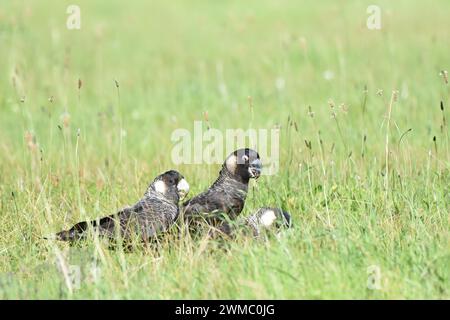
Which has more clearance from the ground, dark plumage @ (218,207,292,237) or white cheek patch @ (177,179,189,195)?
white cheek patch @ (177,179,189,195)

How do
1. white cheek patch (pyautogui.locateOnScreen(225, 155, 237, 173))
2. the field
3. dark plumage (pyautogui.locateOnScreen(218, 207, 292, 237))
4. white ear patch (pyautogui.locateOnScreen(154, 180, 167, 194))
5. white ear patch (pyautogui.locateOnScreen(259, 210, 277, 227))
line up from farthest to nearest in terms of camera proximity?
white cheek patch (pyautogui.locateOnScreen(225, 155, 237, 173)) → white ear patch (pyautogui.locateOnScreen(154, 180, 167, 194)) → white ear patch (pyautogui.locateOnScreen(259, 210, 277, 227)) → dark plumage (pyautogui.locateOnScreen(218, 207, 292, 237)) → the field

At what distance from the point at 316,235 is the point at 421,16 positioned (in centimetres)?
1059

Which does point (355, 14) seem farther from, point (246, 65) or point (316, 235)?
point (316, 235)

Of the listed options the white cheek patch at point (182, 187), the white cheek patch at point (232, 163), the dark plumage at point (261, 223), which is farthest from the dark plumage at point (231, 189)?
the dark plumage at point (261, 223)

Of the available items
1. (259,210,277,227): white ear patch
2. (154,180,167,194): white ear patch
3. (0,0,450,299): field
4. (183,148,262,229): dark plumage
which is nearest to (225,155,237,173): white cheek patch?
(183,148,262,229): dark plumage

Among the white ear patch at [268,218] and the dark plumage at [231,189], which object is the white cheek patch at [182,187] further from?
the white ear patch at [268,218]

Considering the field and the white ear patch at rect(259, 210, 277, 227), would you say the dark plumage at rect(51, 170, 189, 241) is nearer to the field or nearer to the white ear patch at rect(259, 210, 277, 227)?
the field

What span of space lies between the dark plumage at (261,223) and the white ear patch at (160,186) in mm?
634

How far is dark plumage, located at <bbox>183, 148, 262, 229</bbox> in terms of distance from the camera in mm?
6070

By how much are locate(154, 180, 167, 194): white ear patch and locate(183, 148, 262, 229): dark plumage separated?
19 centimetres

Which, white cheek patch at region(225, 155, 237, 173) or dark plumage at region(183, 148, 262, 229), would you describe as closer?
dark plumage at region(183, 148, 262, 229)

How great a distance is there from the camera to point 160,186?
6055mm

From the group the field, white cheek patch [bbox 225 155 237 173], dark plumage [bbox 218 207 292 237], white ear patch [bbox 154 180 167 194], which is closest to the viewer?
the field

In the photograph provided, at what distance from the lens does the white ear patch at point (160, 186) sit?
605cm
